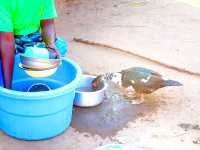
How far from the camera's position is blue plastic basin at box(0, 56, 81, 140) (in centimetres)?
213

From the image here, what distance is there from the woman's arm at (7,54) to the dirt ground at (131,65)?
0.36 m

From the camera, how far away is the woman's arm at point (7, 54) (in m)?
2.33

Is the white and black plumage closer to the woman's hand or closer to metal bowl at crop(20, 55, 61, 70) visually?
the woman's hand

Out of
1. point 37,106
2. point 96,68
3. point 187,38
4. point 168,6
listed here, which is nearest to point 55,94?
point 37,106

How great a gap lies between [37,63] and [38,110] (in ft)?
0.86

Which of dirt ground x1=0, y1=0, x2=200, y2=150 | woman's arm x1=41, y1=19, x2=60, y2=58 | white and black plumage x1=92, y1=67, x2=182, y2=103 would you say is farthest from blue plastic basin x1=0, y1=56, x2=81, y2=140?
white and black plumage x1=92, y1=67, x2=182, y2=103

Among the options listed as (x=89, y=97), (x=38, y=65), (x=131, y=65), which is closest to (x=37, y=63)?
(x=38, y=65)

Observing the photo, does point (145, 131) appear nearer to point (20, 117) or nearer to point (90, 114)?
point (90, 114)

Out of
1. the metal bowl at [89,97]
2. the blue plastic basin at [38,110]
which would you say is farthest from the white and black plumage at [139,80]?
the blue plastic basin at [38,110]

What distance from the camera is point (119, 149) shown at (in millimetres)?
1964

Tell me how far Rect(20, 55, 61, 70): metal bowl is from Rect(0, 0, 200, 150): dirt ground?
0.43m

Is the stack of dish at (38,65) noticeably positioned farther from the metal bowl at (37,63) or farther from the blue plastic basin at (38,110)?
the blue plastic basin at (38,110)

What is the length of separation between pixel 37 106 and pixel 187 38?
205 cm

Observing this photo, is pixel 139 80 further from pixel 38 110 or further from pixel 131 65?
pixel 38 110
